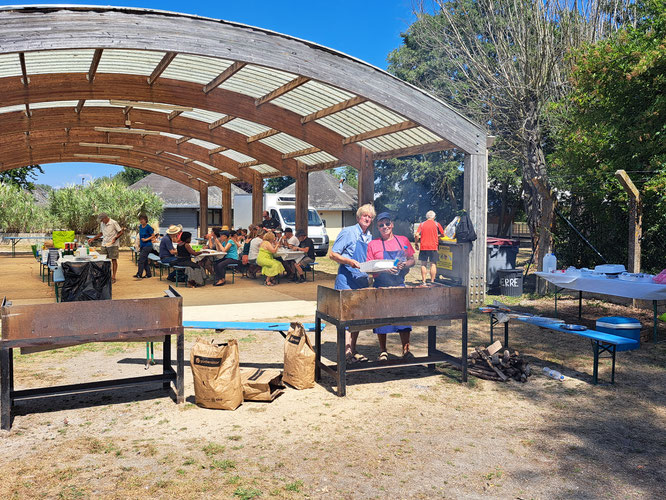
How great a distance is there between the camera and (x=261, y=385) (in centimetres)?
527

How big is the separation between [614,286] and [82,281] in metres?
8.49

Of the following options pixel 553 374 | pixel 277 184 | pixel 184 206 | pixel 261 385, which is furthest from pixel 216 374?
pixel 277 184

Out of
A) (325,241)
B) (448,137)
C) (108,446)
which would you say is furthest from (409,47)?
(108,446)

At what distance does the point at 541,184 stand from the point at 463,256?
106 inches

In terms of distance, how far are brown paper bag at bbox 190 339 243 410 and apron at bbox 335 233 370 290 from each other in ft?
5.10

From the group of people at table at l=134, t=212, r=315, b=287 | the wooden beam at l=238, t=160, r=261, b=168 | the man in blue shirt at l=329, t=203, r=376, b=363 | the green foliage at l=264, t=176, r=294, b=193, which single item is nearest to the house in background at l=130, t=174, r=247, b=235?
the green foliage at l=264, t=176, r=294, b=193

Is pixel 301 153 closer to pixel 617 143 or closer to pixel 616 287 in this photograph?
pixel 617 143

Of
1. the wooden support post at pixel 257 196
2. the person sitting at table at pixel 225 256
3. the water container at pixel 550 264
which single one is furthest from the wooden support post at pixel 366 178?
the wooden support post at pixel 257 196

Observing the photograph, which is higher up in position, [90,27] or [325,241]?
[90,27]

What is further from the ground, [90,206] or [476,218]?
[90,206]

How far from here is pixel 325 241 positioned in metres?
23.3

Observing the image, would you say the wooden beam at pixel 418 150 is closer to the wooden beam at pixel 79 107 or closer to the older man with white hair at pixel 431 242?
the older man with white hair at pixel 431 242

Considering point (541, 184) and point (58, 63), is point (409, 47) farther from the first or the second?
point (58, 63)

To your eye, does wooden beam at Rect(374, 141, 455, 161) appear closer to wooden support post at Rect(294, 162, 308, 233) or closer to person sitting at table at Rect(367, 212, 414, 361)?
wooden support post at Rect(294, 162, 308, 233)
